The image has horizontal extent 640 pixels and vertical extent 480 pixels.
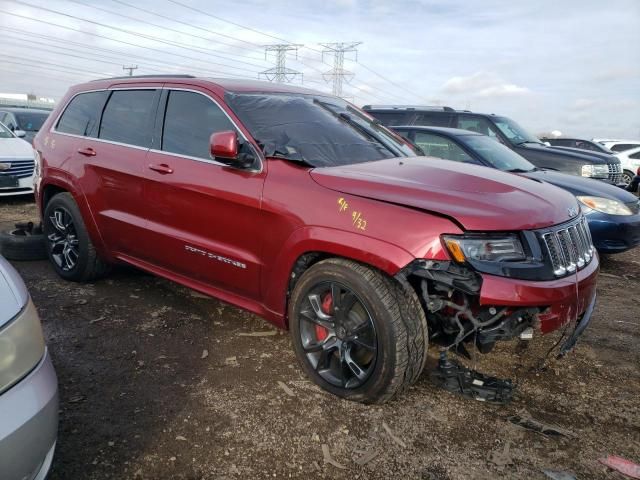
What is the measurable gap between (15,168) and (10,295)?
7.74 metres

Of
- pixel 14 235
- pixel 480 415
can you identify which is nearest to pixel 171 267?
pixel 480 415

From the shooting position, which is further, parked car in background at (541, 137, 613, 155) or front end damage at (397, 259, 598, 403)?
parked car in background at (541, 137, 613, 155)

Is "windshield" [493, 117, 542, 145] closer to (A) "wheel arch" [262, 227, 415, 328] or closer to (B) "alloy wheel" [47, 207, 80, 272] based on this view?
(A) "wheel arch" [262, 227, 415, 328]

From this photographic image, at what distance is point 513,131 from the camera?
850 cm

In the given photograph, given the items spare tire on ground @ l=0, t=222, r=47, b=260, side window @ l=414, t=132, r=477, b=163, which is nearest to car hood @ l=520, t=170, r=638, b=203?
side window @ l=414, t=132, r=477, b=163

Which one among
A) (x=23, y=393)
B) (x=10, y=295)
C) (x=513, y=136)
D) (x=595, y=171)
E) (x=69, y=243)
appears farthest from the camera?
(x=513, y=136)

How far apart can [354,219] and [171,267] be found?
168 centimetres

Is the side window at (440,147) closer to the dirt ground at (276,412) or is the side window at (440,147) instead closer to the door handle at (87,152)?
the dirt ground at (276,412)

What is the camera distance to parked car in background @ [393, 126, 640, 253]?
217 inches

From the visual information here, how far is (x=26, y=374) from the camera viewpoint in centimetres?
178

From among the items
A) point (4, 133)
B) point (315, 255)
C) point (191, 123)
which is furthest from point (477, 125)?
point (4, 133)

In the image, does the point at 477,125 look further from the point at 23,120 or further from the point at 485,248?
the point at 23,120

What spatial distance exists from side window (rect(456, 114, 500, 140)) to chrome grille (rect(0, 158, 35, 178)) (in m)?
7.32

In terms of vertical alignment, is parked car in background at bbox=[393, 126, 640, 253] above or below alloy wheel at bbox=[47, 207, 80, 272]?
above
